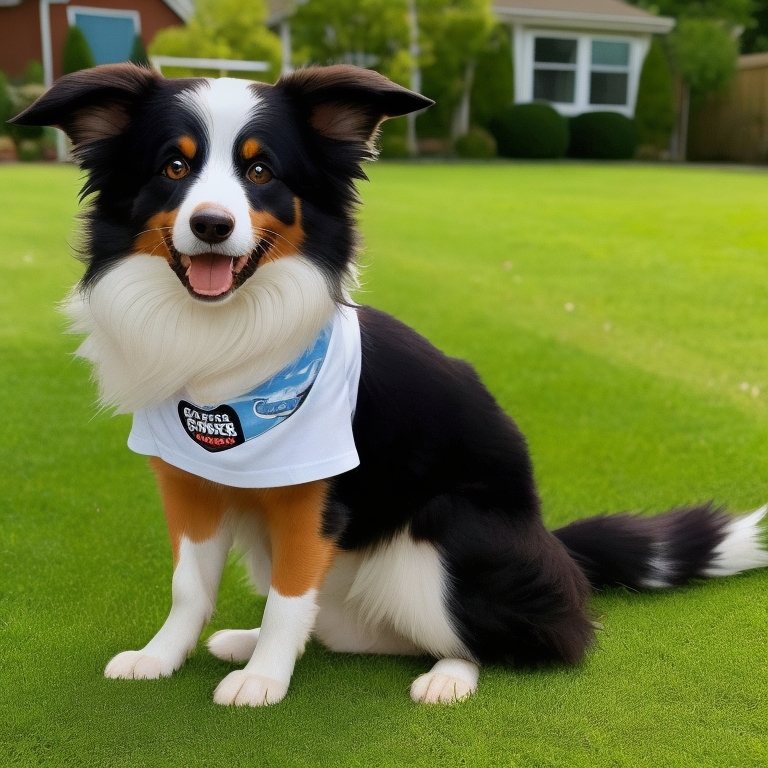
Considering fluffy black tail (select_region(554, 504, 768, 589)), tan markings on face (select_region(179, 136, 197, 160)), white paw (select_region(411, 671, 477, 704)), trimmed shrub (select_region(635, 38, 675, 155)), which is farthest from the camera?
trimmed shrub (select_region(635, 38, 675, 155))

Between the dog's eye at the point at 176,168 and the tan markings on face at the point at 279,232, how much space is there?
0.20 meters

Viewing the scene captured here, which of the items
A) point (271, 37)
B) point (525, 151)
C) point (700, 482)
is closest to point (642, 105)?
point (525, 151)

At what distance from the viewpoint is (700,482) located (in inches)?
174

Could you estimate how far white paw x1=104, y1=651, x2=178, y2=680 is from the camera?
2.69 metres

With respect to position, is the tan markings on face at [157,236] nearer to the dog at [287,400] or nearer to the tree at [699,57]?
the dog at [287,400]

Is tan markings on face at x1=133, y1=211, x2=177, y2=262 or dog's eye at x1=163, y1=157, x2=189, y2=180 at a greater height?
dog's eye at x1=163, y1=157, x2=189, y2=180

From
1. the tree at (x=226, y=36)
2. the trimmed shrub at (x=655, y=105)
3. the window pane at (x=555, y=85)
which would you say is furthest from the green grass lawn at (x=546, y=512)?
the window pane at (x=555, y=85)

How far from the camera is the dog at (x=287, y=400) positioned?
2.43 metres

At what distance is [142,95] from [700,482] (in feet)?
9.96

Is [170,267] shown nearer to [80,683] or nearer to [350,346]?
[350,346]

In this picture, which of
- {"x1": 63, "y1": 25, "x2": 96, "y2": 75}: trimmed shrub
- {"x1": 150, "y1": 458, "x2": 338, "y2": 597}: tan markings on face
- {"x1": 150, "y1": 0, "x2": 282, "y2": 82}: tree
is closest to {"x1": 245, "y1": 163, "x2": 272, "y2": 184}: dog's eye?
{"x1": 150, "y1": 458, "x2": 338, "y2": 597}: tan markings on face

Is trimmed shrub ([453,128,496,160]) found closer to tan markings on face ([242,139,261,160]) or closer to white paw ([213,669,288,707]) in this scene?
tan markings on face ([242,139,261,160])

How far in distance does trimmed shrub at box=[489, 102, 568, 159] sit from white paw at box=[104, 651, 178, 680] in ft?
86.0

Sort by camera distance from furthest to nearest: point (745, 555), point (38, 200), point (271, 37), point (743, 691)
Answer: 1. point (271, 37)
2. point (38, 200)
3. point (745, 555)
4. point (743, 691)
